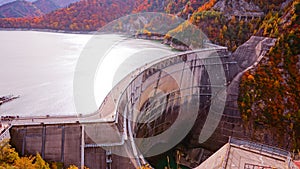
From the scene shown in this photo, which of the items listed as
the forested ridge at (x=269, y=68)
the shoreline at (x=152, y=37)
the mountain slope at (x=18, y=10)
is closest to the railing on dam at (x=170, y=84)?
the forested ridge at (x=269, y=68)

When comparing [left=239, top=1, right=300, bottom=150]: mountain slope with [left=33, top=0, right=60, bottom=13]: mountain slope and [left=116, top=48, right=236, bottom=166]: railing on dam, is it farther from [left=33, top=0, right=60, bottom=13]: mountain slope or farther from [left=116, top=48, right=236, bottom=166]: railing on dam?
[left=33, top=0, right=60, bottom=13]: mountain slope

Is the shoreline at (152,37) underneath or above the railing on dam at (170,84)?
above

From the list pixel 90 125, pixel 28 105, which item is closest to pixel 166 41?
pixel 28 105

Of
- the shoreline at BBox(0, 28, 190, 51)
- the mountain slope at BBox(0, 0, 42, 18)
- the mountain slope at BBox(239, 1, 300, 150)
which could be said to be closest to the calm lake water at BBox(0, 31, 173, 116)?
the shoreline at BBox(0, 28, 190, 51)

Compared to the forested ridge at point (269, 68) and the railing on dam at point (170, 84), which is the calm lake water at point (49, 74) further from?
the forested ridge at point (269, 68)

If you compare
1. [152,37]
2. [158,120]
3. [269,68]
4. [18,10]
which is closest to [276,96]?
[269,68]

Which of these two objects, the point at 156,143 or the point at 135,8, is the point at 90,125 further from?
the point at 135,8

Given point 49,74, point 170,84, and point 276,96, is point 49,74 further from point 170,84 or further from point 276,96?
point 276,96
